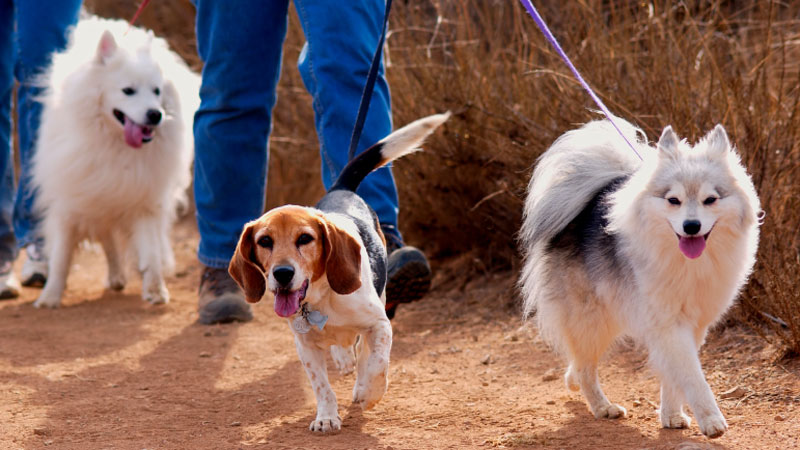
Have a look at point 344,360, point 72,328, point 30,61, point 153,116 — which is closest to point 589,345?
point 344,360

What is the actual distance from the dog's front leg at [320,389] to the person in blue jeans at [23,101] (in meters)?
3.49

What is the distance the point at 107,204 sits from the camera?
588 cm

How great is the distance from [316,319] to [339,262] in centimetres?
23

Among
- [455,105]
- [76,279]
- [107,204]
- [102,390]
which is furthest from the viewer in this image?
[76,279]

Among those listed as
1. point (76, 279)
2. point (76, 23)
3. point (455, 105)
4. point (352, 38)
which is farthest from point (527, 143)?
point (76, 279)

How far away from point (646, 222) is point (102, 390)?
90.5 inches

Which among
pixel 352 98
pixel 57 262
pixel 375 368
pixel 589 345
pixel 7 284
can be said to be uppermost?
pixel 352 98

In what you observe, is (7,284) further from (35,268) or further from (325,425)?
(325,425)

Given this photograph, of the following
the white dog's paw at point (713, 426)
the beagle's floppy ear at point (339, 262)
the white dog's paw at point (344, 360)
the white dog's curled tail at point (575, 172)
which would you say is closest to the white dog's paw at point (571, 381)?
the white dog's curled tail at point (575, 172)

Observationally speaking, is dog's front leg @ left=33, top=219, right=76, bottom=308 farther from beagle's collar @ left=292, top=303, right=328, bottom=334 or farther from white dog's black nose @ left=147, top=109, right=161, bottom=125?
beagle's collar @ left=292, top=303, right=328, bottom=334

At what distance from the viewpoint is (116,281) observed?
6.40 m

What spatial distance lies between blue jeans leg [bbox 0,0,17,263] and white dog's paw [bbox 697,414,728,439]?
193 inches

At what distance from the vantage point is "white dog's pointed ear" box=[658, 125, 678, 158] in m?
3.15

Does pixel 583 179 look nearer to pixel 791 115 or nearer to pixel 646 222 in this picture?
pixel 646 222
